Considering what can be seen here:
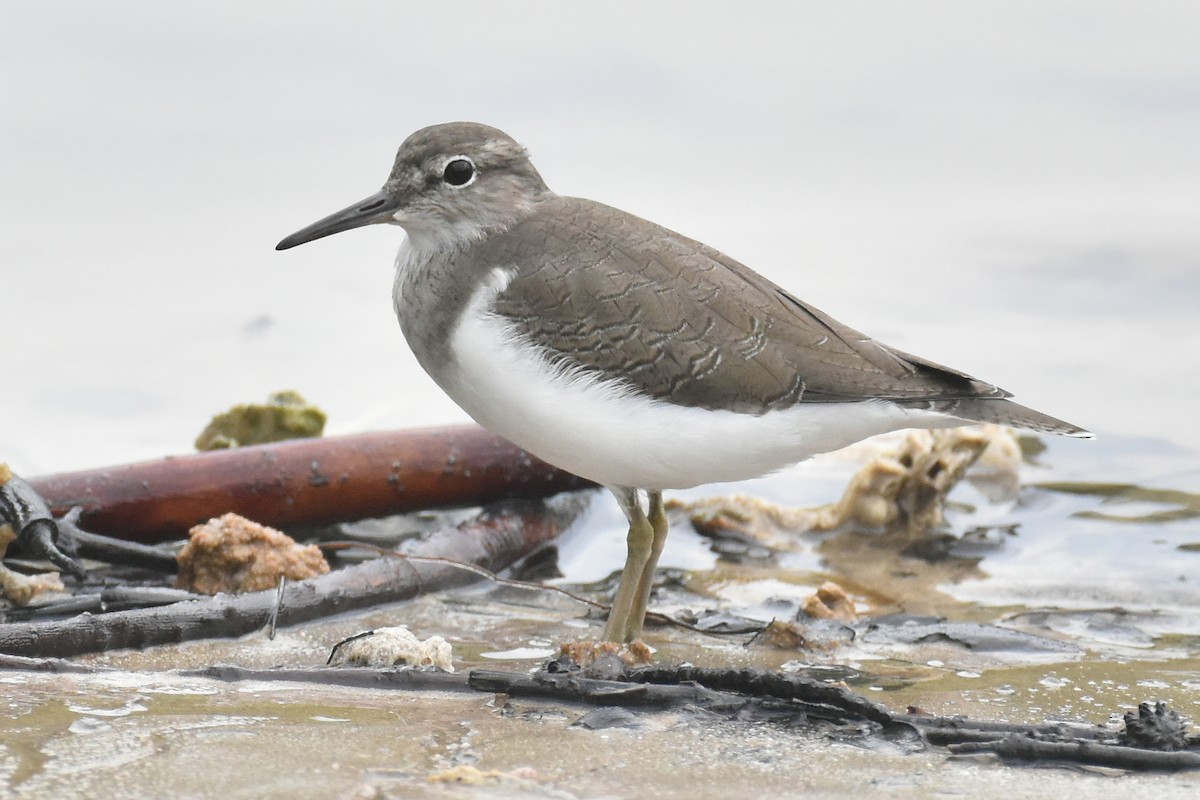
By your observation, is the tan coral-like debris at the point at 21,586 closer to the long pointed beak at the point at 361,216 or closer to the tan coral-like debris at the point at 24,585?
the tan coral-like debris at the point at 24,585

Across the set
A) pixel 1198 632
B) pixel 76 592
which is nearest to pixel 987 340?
pixel 1198 632

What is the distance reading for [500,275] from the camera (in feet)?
15.0

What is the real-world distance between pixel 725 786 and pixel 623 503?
207cm

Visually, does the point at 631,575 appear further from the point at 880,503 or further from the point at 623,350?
the point at 880,503

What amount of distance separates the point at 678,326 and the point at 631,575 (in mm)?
925

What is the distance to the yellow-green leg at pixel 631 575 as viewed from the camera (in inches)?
185

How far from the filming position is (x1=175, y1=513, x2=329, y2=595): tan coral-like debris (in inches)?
190

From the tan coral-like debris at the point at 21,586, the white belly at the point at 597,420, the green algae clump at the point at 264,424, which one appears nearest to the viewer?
the white belly at the point at 597,420

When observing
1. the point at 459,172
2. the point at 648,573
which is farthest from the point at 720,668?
the point at 459,172

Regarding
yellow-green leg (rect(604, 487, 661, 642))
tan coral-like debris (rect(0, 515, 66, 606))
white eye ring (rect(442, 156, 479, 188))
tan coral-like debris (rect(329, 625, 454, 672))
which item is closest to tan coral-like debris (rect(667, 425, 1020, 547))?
yellow-green leg (rect(604, 487, 661, 642))

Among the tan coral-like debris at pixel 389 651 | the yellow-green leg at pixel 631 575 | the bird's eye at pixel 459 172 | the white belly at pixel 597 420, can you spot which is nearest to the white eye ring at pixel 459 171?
the bird's eye at pixel 459 172

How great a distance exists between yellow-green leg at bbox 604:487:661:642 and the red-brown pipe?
1.20 m

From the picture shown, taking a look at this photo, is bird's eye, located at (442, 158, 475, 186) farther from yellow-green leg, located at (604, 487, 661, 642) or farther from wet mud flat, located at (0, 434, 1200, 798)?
wet mud flat, located at (0, 434, 1200, 798)

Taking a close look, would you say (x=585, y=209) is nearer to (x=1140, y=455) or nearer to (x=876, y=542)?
(x=876, y=542)
